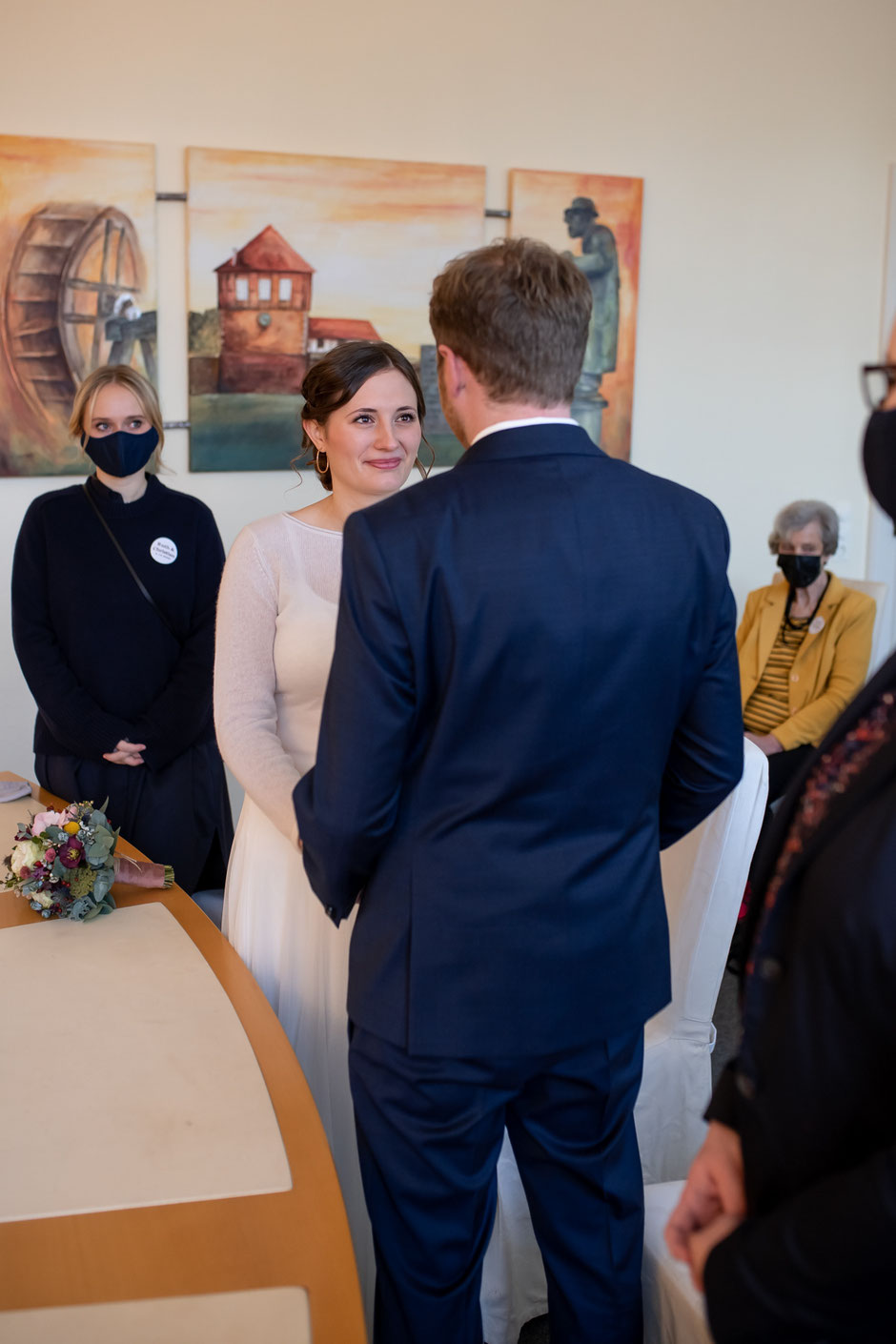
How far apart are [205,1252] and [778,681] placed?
3.26 m

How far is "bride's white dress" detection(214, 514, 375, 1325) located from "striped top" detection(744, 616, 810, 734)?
248cm

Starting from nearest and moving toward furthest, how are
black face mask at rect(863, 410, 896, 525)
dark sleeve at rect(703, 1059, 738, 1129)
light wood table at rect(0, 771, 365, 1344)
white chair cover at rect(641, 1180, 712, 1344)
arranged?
black face mask at rect(863, 410, 896, 525) < dark sleeve at rect(703, 1059, 738, 1129) < light wood table at rect(0, 771, 365, 1344) < white chair cover at rect(641, 1180, 712, 1344)

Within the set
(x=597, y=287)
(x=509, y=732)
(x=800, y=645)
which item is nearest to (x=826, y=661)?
(x=800, y=645)

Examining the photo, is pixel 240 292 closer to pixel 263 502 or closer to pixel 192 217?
pixel 192 217

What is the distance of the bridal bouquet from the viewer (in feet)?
6.23

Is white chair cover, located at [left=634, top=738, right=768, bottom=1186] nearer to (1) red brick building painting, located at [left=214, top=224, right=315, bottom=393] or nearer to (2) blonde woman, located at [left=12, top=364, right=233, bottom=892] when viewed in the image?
(2) blonde woman, located at [left=12, top=364, right=233, bottom=892]

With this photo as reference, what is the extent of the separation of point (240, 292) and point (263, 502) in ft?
2.37

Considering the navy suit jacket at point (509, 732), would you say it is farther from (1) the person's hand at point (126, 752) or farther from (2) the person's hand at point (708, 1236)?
(1) the person's hand at point (126, 752)

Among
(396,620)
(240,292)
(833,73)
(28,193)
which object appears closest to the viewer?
(396,620)

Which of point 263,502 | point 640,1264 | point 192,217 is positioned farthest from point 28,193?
point 640,1264

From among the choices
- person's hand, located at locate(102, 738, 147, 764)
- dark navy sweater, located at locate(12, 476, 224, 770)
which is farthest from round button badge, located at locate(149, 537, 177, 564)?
person's hand, located at locate(102, 738, 147, 764)

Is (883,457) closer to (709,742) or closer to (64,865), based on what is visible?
(709,742)

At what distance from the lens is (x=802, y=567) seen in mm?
3986

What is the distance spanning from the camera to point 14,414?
3795 millimetres
